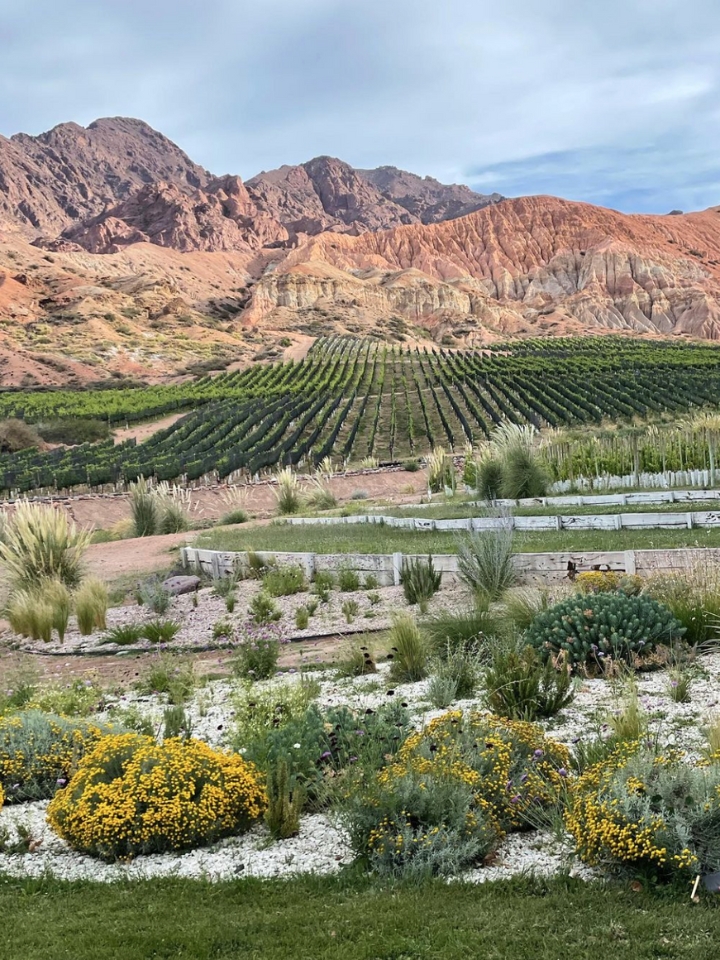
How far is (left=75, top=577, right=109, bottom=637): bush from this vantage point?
38.9 feet

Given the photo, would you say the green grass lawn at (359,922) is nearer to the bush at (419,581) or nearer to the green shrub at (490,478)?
the bush at (419,581)

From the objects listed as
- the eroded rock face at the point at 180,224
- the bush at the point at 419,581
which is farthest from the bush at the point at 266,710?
the eroded rock face at the point at 180,224

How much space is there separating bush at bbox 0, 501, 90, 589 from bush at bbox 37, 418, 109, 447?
3266 cm

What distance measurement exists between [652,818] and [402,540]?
10.4 m

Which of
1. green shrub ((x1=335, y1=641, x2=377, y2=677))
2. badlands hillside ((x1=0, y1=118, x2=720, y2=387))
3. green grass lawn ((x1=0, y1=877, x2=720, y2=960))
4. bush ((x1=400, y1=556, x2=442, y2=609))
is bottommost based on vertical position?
green grass lawn ((x1=0, y1=877, x2=720, y2=960))

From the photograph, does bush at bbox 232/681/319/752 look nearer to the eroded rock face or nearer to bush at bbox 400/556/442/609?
bush at bbox 400/556/442/609

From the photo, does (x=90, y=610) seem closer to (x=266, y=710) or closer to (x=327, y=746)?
(x=266, y=710)

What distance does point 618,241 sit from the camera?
451 feet

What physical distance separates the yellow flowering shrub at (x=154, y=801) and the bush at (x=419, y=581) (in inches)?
225

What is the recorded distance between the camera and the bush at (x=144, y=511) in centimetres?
2039

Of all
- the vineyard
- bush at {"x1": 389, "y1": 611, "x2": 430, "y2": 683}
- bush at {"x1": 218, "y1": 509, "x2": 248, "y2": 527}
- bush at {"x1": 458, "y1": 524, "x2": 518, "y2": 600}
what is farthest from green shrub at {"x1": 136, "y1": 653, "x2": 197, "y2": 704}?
the vineyard

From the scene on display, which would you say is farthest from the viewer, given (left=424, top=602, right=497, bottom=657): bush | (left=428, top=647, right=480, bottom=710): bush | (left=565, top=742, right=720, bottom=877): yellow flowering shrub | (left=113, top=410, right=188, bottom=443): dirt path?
(left=113, top=410, right=188, bottom=443): dirt path

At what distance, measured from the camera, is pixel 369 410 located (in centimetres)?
4994

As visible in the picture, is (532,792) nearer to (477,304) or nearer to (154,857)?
(154,857)
